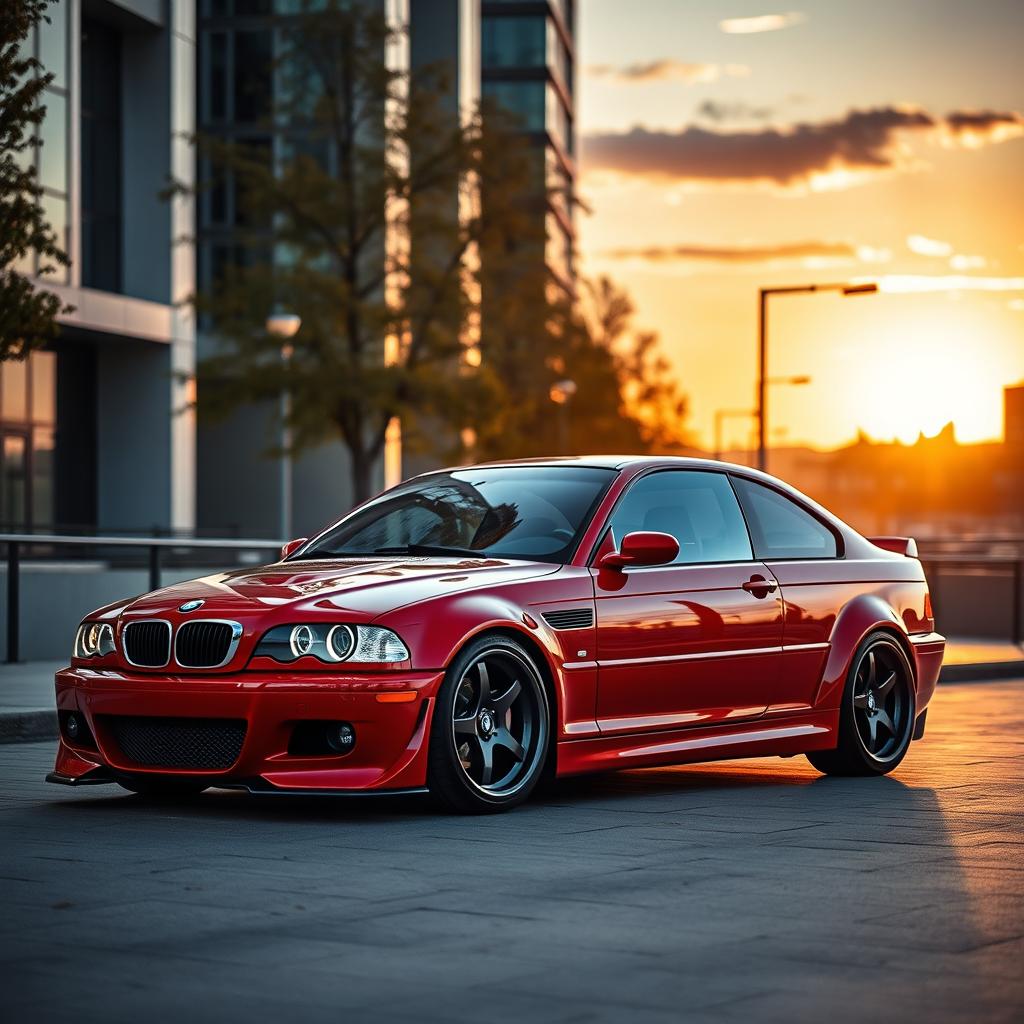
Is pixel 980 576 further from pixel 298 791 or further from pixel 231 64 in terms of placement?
pixel 231 64

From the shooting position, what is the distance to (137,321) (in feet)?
136

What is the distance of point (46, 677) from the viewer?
15.2 meters

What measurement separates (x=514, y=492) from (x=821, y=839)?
2.34 m

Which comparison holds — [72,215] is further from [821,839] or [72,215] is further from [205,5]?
[821,839]

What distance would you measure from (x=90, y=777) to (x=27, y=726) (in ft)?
11.9

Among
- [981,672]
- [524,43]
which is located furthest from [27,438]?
[524,43]

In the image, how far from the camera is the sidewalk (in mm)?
11798

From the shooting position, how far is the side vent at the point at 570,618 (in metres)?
8.36

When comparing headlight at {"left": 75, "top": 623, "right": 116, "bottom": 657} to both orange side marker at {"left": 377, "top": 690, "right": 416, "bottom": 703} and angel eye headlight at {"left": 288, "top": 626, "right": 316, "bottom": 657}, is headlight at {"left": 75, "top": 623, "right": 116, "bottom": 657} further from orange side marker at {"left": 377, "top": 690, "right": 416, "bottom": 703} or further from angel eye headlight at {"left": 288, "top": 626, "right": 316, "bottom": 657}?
orange side marker at {"left": 377, "top": 690, "right": 416, "bottom": 703}

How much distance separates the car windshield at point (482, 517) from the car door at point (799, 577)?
99cm

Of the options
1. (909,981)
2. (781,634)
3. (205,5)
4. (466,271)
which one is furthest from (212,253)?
(909,981)

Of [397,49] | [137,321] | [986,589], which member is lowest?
[986,589]

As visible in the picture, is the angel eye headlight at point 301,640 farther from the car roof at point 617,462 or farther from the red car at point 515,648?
the car roof at point 617,462

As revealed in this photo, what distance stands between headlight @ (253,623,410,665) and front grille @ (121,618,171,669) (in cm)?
46
